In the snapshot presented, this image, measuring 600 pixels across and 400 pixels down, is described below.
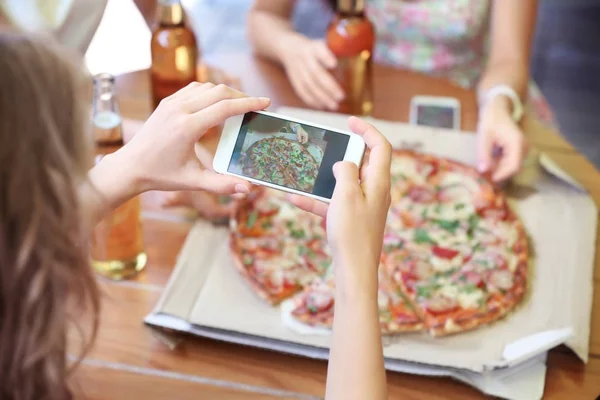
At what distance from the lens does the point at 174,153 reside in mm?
750

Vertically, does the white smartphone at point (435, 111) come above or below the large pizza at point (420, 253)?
above

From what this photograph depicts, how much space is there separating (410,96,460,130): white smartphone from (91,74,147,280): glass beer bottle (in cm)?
55

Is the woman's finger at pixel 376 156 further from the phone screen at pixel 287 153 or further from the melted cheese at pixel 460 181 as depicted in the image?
the melted cheese at pixel 460 181

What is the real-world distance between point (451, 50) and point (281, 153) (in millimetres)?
948

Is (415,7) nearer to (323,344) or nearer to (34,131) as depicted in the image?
(323,344)

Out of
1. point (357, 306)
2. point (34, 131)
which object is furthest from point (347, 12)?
point (34, 131)

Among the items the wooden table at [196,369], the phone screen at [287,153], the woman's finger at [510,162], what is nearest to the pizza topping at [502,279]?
the wooden table at [196,369]

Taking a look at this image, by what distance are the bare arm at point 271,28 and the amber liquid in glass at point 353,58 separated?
0.16 metres

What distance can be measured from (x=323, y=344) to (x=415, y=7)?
975 millimetres

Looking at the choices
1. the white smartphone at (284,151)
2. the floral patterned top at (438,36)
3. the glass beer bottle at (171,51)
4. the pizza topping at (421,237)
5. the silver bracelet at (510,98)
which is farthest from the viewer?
the floral patterned top at (438,36)

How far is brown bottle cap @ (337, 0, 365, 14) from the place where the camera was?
1.18 metres

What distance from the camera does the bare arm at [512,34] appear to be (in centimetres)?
144

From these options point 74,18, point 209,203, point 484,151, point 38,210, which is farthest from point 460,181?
point 74,18

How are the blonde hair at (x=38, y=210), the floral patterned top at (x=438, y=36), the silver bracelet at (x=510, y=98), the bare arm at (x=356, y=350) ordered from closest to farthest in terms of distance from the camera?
1. the blonde hair at (x=38, y=210)
2. the bare arm at (x=356, y=350)
3. the silver bracelet at (x=510, y=98)
4. the floral patterned top at (x=438, y=36)
